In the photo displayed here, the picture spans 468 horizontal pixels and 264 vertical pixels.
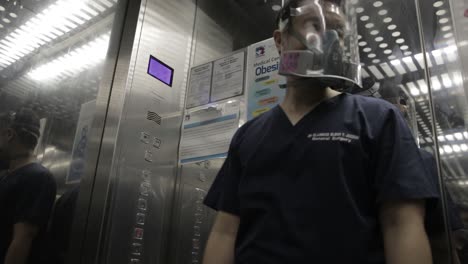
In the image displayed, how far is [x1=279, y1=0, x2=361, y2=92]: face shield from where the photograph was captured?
115cm

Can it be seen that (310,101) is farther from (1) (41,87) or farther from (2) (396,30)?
(1) (41,87)

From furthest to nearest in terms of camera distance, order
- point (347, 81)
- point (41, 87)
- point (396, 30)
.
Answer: point (41, 87) < point (396, 30) < point (347, 81)

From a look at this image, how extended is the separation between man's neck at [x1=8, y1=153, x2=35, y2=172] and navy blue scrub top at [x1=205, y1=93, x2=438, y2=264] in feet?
4.51

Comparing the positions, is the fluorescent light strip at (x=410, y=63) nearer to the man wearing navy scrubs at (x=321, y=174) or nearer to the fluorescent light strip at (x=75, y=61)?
the man wearing navy scrubs at (x=321, y=174)

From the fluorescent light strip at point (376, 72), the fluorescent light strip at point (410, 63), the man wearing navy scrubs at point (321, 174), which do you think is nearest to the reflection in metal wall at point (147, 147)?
the man wearing navy scrubs at point (321, 174)

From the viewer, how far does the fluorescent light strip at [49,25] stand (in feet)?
6.86

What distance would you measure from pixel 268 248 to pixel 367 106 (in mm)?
490

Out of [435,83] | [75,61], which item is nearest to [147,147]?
[75,61]

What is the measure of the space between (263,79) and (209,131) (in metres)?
0.38

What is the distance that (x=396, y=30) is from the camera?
1.59 m

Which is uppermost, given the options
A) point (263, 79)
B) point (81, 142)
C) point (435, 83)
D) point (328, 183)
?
point (263, 79)

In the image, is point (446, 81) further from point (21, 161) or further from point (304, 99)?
point (21, 161)

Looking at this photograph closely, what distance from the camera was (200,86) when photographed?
220 cm

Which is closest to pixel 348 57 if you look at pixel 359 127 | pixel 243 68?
pixel 359 127
